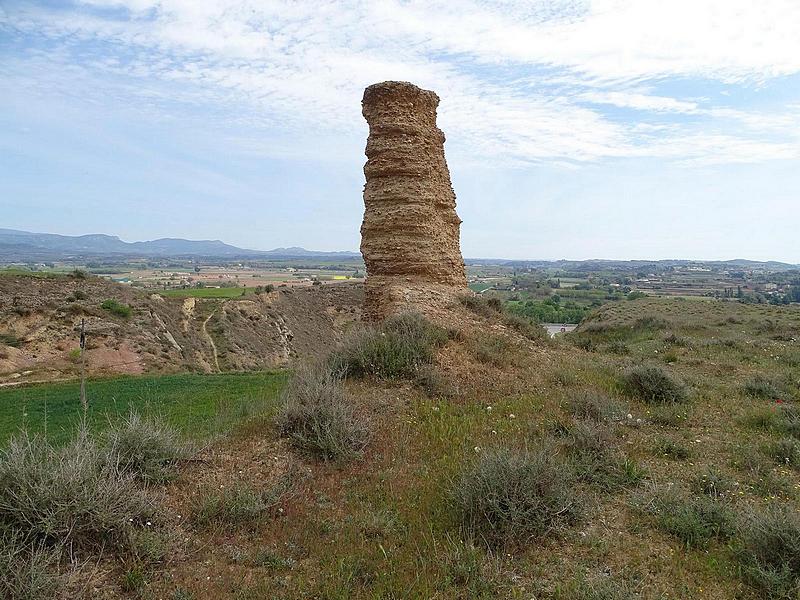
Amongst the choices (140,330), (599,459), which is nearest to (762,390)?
(599,459)

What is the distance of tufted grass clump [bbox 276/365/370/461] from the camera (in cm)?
712

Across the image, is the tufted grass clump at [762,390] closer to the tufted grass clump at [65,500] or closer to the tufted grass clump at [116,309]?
the tufted grass clump at [65,500]

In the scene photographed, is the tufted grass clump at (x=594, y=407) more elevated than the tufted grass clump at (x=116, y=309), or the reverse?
the tufted grass clump at (x=594, y=407)

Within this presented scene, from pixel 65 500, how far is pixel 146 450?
163 cm

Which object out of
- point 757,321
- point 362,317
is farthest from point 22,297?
point 757,321

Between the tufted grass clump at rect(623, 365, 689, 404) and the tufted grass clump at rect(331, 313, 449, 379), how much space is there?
13.6ft

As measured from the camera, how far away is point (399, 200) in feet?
45.1

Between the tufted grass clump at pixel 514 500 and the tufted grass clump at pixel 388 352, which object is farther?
the tufted grass clump at pixel 388 352

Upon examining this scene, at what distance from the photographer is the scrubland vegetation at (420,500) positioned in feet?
14.6

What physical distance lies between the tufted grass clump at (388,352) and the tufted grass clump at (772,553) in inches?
243

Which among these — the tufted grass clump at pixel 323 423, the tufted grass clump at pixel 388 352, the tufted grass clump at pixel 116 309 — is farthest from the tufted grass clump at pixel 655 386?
the tufted grass clump at pixel 116 309

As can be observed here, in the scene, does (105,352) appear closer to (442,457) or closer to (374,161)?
(374,161)

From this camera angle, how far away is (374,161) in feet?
45.8

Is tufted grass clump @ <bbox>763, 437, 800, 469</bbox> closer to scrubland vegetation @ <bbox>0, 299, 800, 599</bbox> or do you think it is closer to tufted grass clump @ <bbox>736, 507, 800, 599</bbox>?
scrubland vegetation @ <bbox>0, 299, 800, 599</bbox>
